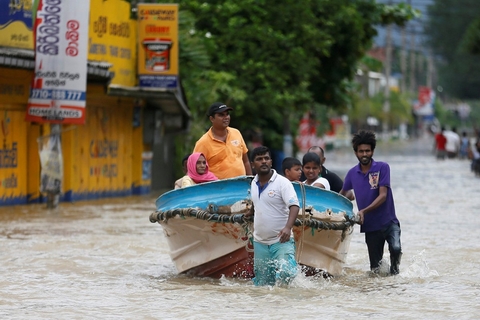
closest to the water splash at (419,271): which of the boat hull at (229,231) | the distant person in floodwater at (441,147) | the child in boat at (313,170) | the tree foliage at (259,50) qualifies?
the boat hull at (229,231)

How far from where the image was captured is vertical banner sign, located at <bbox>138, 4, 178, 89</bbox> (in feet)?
78.9

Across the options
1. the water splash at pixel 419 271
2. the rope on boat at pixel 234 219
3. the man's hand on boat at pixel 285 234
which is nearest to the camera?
the man's hand on boat at pixel 285 234

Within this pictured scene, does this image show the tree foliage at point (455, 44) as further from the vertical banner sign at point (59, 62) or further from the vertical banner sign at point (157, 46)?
the vertical banner sign at point (59, 62)

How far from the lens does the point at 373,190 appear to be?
11.1 meters

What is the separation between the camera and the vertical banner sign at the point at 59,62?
19.1 m

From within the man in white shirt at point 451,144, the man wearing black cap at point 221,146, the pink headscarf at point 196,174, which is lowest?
the man in white shirt at point 451,144

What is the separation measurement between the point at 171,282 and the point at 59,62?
859 cm

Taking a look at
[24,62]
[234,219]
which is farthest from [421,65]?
[234,219]

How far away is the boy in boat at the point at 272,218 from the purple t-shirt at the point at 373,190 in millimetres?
1264

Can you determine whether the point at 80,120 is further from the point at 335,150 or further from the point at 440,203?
the point at 335,150

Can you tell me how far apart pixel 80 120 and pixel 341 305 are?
1078 centimetres

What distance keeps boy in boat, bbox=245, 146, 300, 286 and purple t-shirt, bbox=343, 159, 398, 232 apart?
1264mm

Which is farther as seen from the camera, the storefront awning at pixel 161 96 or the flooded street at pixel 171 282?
the storefront awning at pixel 161 96

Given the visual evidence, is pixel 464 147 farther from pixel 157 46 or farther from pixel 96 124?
pixel 96 124
